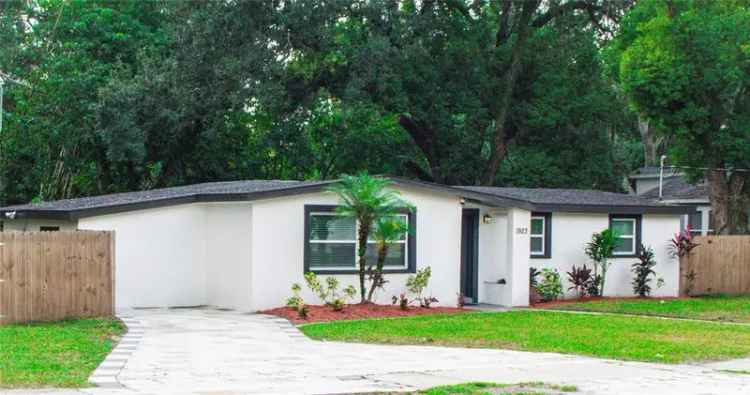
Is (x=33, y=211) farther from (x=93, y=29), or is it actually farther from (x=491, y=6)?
(x=491, y=6)

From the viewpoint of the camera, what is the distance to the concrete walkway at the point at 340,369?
12298 millimetres

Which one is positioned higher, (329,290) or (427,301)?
(329,290)

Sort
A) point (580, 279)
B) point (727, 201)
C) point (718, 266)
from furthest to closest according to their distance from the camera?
point (727, 201), point (718, 266), point (580, 279)

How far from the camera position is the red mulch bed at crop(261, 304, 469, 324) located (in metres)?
20.9

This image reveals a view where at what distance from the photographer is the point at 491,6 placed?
41.8 meters

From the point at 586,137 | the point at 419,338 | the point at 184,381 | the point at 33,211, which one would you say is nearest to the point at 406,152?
the point at 586,137

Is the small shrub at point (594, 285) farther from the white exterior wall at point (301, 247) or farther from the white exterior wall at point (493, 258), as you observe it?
the white exterior wall at point (301, 247)

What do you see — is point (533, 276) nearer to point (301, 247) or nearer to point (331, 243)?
Result: point (331, 243)

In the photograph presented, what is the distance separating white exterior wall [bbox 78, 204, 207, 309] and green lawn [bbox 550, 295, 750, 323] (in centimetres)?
815

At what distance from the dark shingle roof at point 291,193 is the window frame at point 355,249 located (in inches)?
21.1

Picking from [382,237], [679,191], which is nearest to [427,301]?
[382,237]

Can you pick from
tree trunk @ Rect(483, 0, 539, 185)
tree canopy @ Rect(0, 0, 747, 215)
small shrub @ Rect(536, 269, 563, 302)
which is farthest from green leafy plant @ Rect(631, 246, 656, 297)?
tree trunk @ Rect(483, 0, 539, 185)

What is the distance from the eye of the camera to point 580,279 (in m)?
27.0

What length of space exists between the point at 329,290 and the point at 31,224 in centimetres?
770
